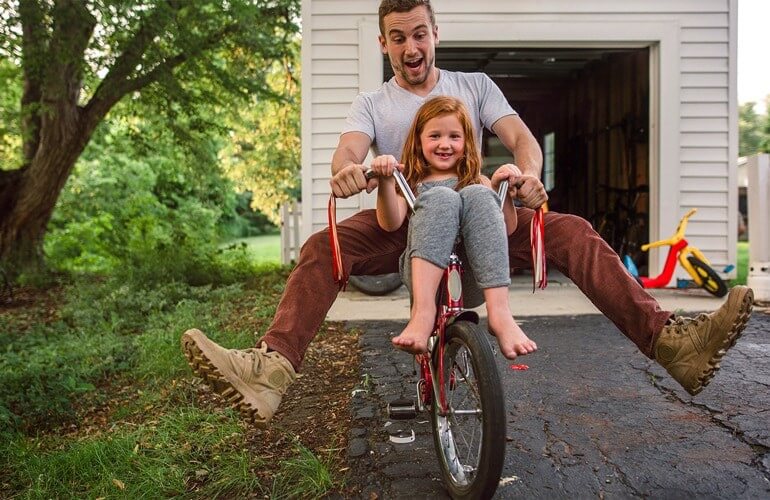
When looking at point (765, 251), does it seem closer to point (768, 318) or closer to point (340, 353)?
point (768, 318)

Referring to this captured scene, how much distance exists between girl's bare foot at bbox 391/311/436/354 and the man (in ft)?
1.39

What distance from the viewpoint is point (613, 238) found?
871 centimetres

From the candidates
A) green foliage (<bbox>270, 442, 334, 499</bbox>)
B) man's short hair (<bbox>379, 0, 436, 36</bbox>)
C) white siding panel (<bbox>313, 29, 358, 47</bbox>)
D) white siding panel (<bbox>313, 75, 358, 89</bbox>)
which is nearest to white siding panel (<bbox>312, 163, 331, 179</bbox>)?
white siding panel (<bbox>313, 75, 358, 89</bbox>)

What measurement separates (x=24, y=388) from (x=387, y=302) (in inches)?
117

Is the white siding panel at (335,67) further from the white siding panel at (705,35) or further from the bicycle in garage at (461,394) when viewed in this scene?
the bicycle in garage at (461,394)

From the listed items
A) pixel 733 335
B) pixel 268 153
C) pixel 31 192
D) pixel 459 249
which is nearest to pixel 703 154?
pixel 733 335

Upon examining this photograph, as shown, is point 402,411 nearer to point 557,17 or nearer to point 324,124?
point 324,124

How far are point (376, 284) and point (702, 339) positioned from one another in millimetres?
4613

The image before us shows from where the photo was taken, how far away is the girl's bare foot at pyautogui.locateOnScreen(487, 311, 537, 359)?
80.5 inches

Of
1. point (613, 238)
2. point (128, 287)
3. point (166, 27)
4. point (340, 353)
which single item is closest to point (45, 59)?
point (166, 27)

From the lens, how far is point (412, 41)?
271 centimetres

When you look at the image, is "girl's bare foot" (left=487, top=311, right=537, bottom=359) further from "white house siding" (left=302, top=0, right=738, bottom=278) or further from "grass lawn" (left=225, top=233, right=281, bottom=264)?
"grass lawn" (left=225, top=233, right=281, bottom=264)

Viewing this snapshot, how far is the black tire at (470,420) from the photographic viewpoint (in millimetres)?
1894

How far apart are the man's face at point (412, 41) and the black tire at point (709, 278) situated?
4.35 m
